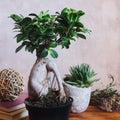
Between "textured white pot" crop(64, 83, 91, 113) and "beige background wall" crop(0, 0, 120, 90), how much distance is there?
0.32 meters

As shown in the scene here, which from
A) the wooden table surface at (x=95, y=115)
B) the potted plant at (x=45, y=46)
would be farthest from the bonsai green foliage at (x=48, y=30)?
the wooden table surface at (x=95, y=115)

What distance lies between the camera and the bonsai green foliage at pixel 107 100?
3.45 feet

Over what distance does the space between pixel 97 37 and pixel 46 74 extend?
1.91 feet

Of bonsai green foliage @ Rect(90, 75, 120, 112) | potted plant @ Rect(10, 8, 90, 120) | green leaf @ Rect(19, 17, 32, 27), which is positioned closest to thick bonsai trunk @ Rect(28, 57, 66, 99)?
potted plant @ Rect(10, 8, 90, 120)

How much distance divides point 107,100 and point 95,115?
92mm

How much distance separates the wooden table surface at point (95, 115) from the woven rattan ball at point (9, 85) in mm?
209

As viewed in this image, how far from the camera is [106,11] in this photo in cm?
144

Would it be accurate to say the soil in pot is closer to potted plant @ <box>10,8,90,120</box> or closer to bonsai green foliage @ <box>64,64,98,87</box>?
potted plant @ <box>10,8,90,120</box>

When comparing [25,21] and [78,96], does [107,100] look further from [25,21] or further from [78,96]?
[25,21]

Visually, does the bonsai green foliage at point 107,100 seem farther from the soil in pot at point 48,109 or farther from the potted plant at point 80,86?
the soil in pot at point 48,109

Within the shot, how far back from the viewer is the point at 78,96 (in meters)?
1.00

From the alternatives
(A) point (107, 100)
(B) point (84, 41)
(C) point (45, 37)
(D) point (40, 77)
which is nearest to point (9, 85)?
(D) point (40, 77)

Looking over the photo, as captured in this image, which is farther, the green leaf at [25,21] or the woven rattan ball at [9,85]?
the woven rattan ball at [9,85]

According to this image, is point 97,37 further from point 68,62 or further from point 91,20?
point 68,62
